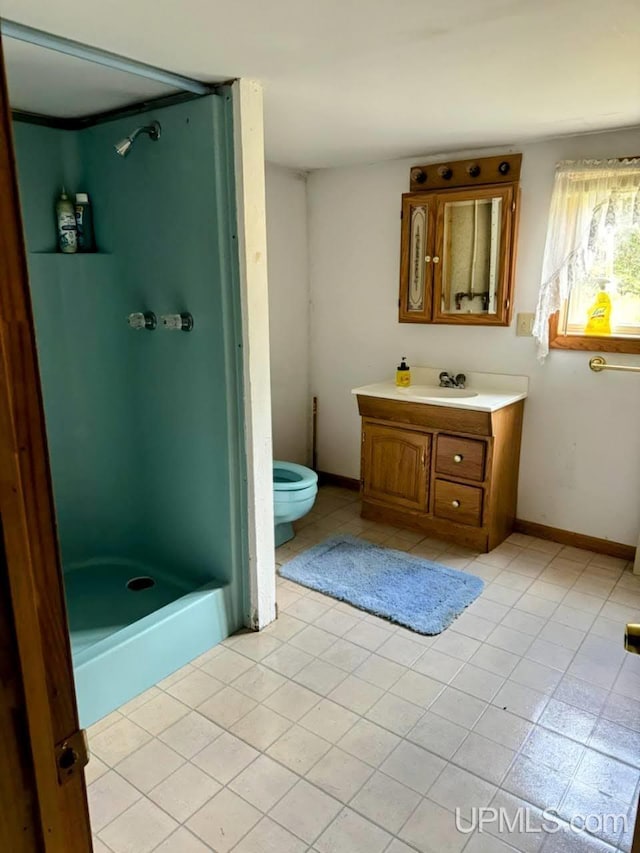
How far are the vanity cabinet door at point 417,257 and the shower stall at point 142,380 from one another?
4.84ft

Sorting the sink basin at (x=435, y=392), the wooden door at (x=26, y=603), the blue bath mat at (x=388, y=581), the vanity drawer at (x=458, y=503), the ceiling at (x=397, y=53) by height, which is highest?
the ceiling at (x=397, y=53)

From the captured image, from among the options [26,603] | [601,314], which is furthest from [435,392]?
[26,603]

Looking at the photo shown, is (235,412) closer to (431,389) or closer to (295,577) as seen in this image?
(295,577)

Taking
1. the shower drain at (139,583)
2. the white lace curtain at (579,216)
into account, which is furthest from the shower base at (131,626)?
the white lace curtain at (579,216)

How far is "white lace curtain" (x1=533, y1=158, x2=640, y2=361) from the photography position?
8.54ft

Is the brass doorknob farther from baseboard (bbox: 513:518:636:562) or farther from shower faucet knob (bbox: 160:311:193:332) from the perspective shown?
baseboard (bbox: 513:518:636:562)

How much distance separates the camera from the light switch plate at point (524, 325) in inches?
117

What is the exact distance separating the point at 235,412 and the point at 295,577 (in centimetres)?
97

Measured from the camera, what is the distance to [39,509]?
0.55m

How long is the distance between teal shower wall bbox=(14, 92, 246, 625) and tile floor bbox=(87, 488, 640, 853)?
1.42ft

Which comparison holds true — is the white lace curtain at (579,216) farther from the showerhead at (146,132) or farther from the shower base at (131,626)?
the shower base at (131,626)

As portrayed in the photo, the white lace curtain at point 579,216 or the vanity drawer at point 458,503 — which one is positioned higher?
the white lace curtain at point 579,216

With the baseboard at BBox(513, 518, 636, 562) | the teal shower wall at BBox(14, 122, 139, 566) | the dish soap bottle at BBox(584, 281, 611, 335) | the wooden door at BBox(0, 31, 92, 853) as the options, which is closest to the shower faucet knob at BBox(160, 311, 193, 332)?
the teal shower wall at BBox(14, 122, 139, 566)

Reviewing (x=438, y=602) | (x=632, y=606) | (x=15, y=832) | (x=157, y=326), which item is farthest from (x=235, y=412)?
(x=632, y=606)
